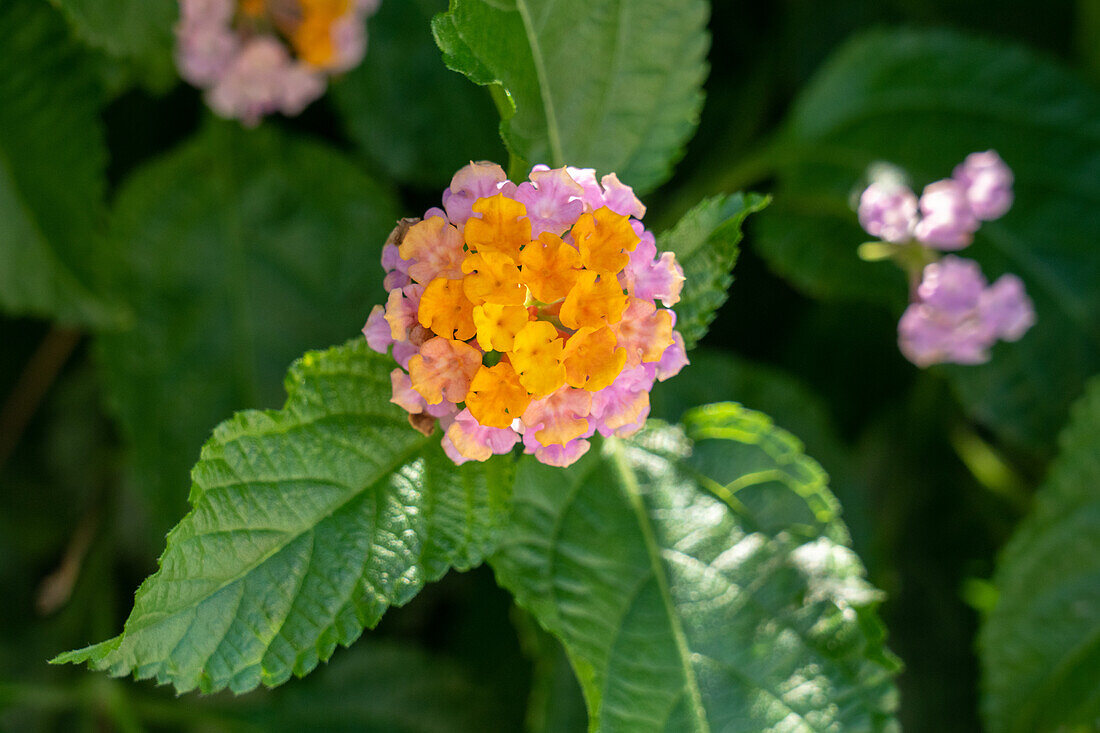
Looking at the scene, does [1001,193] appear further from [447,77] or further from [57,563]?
[57,563]

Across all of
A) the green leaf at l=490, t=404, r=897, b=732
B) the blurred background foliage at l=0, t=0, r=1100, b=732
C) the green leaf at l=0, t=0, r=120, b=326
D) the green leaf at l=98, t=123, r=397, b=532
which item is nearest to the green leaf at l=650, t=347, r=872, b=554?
the blurred background foliage at l=0, t=0, r=1100, b=732

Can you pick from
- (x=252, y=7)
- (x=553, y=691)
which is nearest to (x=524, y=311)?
(x=553, y=691)

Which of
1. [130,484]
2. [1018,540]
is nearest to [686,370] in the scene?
[1018,540]

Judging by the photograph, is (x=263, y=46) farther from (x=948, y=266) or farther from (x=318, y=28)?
(x=948, y=266)

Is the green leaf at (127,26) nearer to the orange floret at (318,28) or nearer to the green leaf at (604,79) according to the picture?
the orange floret at (318,28)

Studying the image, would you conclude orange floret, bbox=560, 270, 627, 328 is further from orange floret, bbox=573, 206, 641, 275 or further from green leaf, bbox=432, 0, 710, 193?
green leaf, bbox=432, 0, 710, 193

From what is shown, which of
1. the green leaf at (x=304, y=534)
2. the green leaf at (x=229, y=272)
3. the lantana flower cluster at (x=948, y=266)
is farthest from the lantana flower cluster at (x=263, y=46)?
the lantana flower cluster at (x=948, y=266)
